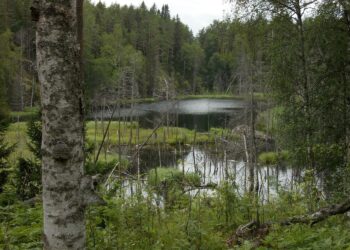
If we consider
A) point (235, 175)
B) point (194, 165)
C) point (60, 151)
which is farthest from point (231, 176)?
point (60, 151)

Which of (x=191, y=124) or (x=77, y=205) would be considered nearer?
(x=77, y=205)

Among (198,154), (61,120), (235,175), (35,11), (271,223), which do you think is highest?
(35,11)

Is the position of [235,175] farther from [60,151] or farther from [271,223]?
[60,151]

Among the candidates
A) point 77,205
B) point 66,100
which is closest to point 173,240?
point 77,205

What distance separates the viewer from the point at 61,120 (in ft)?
7.12

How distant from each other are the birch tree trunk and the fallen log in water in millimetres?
2682

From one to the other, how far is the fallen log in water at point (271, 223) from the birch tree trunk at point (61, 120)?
268cm

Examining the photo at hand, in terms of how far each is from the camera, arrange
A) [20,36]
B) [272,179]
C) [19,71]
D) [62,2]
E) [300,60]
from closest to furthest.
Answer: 1. [62,2]
2. [272,179]
3. [300,60]
4. [19,71]
5. [20,36]

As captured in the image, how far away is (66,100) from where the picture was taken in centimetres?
217

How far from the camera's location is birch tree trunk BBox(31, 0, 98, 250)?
84.7 inches

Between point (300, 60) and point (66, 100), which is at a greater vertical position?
point (300, 60)

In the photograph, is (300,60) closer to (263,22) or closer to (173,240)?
(263,22)

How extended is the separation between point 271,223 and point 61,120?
3797 millimetres

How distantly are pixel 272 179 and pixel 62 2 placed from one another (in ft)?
16.5
